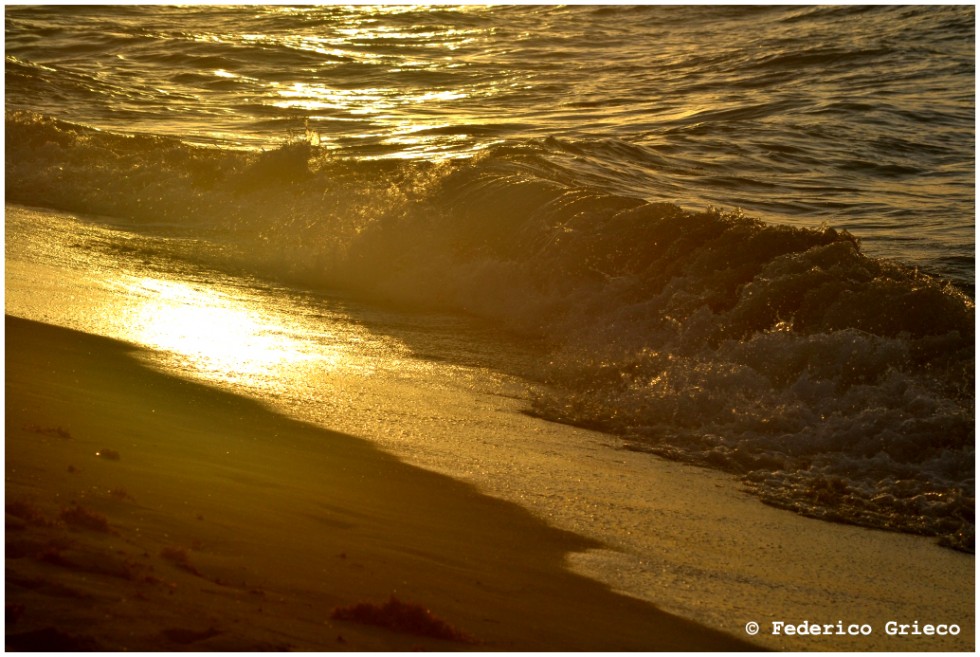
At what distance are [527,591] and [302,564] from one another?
0.95 m

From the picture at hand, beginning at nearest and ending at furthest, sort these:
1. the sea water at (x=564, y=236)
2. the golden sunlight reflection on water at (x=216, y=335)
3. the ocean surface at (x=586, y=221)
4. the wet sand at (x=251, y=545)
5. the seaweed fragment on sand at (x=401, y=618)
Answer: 1. the wet sand at (x=251, y=545)
2. the seaweed fragment on sand at (x=401, y=618)
3. the sea water at (x=564, y=236)
4. the ocean surface at (x=586, y=221)
5. the golden sunlight reflection on water at (x=216, y=335)

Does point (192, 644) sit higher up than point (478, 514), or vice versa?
point (192, 644)

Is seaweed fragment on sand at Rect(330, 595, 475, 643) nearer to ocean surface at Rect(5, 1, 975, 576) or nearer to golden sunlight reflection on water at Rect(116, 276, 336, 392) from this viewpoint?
ocean surface at Rect(5, 1, 975, 576)

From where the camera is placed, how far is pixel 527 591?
4516 mm

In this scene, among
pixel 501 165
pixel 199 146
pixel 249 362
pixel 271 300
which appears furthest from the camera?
pixel 199 146

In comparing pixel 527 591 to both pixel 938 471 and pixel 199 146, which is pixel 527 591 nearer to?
pixel 938 471

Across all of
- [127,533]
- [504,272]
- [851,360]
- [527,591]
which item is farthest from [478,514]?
[504,272]

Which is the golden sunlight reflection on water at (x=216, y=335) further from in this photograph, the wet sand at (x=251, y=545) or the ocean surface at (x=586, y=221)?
the wet sand at (x=251, y=545)

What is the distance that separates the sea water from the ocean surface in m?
0.04

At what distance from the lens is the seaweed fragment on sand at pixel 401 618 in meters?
3.92

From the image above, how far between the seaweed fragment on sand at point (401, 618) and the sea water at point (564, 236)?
1581 millimetres

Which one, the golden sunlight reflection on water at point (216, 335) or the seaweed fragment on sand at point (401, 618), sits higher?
the seaweed fragment on sand at point (401, 618)

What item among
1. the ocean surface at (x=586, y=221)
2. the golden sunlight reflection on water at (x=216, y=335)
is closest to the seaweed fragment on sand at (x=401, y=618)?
the ocean surface at (x=586, y=221)

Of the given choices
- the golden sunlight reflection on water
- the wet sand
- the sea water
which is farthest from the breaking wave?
the wet sand
